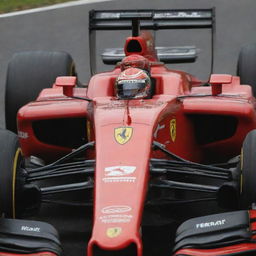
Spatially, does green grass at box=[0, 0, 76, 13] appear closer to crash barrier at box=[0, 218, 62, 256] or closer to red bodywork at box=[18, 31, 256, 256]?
red bodywork at box=[18, 31, 256, 256]

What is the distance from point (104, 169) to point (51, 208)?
1.74 meters

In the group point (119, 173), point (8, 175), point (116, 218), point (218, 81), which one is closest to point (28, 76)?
point (218, 81)

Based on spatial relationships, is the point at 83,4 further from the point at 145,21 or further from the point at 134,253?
the point at 134,253

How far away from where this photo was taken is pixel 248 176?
19.9ft

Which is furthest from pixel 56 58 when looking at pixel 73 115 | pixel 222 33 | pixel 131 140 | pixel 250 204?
pixel 222 33

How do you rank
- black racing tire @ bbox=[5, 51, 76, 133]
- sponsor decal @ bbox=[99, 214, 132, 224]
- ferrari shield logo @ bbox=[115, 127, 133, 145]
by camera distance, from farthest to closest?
black racing tire @ bbox=[5, 51, 76, 133] < ferrari shield logo @ bbox=[115, 127, 133, 145] < sponsor decal @ bbox=[99, 214, 132, 224]

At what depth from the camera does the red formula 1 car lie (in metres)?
5.72

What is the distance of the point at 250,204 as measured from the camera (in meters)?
6.05

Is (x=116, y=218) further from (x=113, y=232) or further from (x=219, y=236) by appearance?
(x=219, y=236)

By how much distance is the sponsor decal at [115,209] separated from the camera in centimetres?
571

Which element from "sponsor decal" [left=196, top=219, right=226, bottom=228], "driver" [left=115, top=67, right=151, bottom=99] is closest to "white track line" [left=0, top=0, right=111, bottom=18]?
"driver" [left=115, top=67, right=151, bottom=99]

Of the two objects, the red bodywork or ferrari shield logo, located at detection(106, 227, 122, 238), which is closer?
ferrari shield logo, located at detection(106, 227, 122, 238)

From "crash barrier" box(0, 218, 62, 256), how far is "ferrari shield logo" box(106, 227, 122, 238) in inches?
14.7

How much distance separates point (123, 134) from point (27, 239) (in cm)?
100
